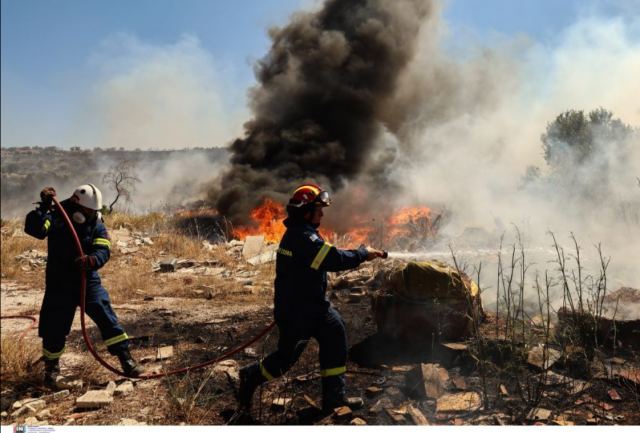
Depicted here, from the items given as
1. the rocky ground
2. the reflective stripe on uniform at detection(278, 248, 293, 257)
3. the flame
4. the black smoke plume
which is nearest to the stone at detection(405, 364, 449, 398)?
the rocky ground

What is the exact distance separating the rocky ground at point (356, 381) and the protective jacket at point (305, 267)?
71 cm

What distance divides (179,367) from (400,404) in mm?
2365

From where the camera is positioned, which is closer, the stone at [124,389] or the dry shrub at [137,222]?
the stone at [124,389]

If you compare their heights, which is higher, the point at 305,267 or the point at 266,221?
the point at 266,221

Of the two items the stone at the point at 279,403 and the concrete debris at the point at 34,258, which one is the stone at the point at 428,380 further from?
the concrete debris at the point at 34,258

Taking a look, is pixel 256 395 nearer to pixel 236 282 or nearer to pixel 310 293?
pixel 310 293

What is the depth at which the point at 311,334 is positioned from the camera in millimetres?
3633

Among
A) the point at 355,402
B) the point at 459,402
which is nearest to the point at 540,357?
the point at 459,402

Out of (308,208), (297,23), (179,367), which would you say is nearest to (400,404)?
(308,208)

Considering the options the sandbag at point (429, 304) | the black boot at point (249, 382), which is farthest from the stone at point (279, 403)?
the sandbag at point (429, 304)

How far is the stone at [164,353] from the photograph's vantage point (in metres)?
4.97

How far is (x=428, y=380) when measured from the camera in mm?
3889

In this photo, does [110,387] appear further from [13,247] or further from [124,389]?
[13,247]

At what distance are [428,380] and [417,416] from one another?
44 cm
